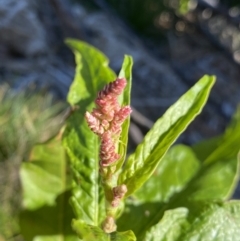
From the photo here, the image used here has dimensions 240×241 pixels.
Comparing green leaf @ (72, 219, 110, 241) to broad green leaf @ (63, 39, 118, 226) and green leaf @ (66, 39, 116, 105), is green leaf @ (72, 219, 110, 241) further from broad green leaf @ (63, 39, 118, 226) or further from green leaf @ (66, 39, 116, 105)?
green leaf @ (66, 39, 116, 105)

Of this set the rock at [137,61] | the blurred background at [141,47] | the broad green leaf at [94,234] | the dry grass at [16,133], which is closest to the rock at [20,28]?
the blurred background at [141,47]

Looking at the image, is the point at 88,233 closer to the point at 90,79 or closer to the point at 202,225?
the point at 202,225

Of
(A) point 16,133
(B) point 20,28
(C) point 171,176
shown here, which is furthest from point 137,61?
Answer: (C) point 171,176

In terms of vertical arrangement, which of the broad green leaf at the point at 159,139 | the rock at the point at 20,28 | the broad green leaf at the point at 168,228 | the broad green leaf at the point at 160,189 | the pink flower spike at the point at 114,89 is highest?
the pink flower spike at the point at 114,89

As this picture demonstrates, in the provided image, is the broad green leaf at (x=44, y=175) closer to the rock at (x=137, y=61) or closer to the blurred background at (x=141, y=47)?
the blurred background at (x=141, y=47)

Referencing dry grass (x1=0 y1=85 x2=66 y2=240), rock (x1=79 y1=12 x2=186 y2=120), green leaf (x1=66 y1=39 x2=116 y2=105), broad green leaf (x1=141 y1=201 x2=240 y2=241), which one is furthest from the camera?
rock (x1=79 y1=12 x2=186 y2=120)

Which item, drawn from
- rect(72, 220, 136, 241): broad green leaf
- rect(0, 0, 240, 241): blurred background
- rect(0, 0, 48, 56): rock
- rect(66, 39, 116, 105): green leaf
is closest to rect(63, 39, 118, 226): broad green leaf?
rect(66, 39, 116, 105): green leaf
